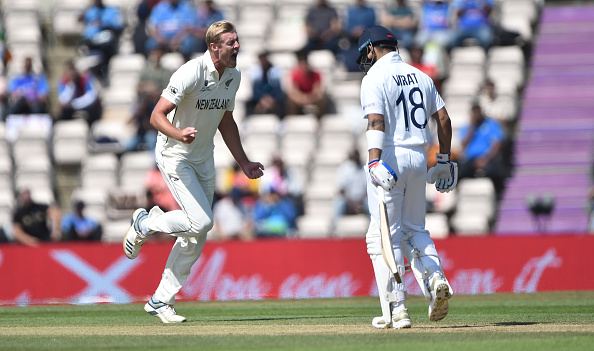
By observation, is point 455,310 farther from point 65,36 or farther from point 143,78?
point 65,36

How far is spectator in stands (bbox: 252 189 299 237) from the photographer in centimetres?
1429

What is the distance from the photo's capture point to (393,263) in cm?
685

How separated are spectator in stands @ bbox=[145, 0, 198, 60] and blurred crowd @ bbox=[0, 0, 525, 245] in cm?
2

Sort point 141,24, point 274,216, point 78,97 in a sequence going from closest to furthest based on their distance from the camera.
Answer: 1. point 274,216
2. point 78,97
3. point 141,24

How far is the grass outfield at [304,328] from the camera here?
627 centimetres

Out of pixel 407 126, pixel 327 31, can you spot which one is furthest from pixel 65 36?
pixel 407 126

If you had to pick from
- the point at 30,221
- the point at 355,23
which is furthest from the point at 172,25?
the point at 30,221

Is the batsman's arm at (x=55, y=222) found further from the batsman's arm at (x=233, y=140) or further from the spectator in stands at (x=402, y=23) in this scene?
the batsman's arm at (x=233, y=140)

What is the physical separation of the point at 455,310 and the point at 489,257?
3.00 m

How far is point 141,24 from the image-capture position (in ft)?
59.1

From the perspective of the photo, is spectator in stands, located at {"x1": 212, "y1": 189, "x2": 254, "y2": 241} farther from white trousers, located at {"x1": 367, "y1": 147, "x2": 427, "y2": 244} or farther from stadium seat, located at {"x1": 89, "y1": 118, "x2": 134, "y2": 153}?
white trousers, located at {"x1": 367, "y1": 147, "x2": 427, "y2": 244}

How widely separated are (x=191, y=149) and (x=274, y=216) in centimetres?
634

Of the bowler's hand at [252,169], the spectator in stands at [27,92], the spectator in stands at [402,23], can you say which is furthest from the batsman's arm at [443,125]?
the spectator in stands at [27,92]

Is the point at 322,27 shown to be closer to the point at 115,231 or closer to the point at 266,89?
the point at 266,89
